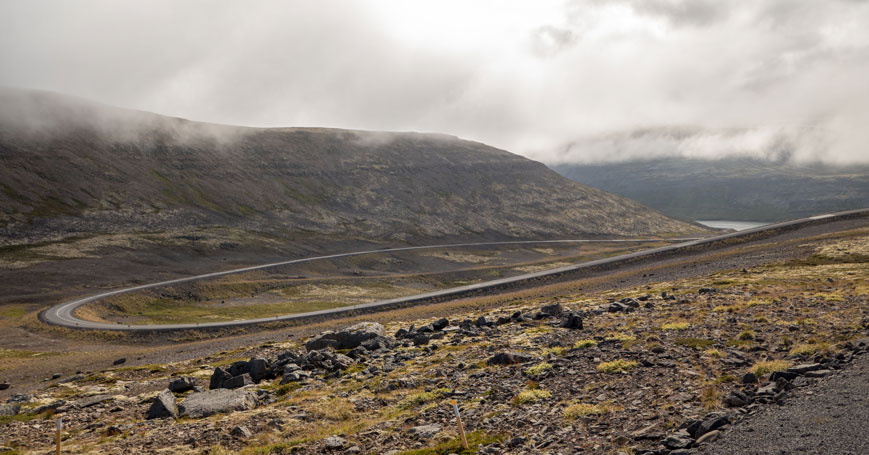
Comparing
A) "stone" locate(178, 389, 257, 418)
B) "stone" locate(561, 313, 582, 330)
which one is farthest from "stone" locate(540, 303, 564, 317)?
"stone" locate(178, 389, 257, 418)

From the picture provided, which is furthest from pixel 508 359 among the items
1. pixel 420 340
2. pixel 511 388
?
pixel 420 340

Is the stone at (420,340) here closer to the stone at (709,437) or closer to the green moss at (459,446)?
the green moss at (459,446)

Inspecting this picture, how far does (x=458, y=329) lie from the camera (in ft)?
116

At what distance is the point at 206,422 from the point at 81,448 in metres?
4.58

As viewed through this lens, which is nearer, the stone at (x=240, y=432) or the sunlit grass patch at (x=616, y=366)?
the stone at (x=240, y=432)

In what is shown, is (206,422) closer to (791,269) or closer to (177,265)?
(791,269)

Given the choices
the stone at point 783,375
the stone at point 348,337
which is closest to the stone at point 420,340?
the stone at point 348,337

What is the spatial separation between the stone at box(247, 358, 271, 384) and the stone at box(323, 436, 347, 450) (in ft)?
46.2

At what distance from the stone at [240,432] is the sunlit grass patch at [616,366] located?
14.9m

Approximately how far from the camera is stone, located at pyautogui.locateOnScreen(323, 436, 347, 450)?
52.2 ft

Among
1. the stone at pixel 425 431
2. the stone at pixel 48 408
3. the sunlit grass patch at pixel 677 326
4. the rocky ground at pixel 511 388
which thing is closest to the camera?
the rocky ground at pixel 511 388

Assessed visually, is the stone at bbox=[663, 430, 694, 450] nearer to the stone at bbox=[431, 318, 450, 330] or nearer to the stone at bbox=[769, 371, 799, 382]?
the stone at bbox=[769, 371, 799, 382]

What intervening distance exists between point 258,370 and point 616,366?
2162cm

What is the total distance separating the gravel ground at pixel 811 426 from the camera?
10758 mm
